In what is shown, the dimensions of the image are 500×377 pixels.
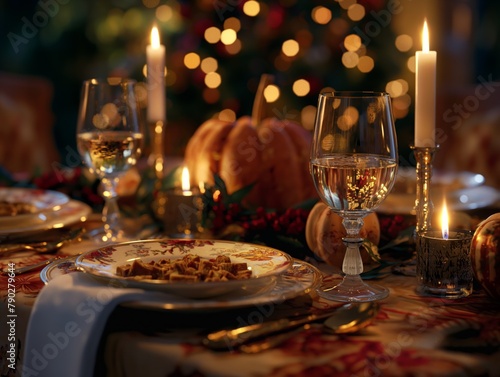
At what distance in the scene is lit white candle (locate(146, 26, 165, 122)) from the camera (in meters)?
1.58

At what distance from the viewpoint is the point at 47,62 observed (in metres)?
4.97

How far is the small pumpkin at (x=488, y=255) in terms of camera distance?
0.92 m

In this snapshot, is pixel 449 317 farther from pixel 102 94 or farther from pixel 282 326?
pixel 102 94

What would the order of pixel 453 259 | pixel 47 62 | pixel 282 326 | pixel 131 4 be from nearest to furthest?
pixel 282 326
pixel 453 259
pixel 131 4
pixel 47 62

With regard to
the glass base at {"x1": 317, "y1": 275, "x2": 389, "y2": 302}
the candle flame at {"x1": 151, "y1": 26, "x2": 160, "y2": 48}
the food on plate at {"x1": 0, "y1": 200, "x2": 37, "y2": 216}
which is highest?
the candle flame at {"x1": 151, "y1": 26, "x2": 160, "y2": 48}

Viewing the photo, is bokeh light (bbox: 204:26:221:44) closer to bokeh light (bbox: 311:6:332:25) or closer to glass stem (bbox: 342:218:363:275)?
bokeh light (bbox: 311:6:332:25)

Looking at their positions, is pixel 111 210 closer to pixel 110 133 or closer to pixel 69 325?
pixel 110 133

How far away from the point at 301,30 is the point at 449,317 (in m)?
3.18

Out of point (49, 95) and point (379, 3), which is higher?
point (379, 3)

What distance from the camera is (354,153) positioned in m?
0.95

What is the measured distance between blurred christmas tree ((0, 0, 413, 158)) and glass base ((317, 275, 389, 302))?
281 cm

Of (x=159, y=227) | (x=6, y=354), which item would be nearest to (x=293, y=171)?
(x=159, y=227)

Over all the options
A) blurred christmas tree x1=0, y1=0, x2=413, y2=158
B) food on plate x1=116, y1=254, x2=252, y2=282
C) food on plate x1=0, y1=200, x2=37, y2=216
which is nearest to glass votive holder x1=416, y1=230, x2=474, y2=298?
→ food on plate x1=116, y1=254, x2=252, y2=282

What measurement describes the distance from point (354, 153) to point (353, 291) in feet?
0.60
